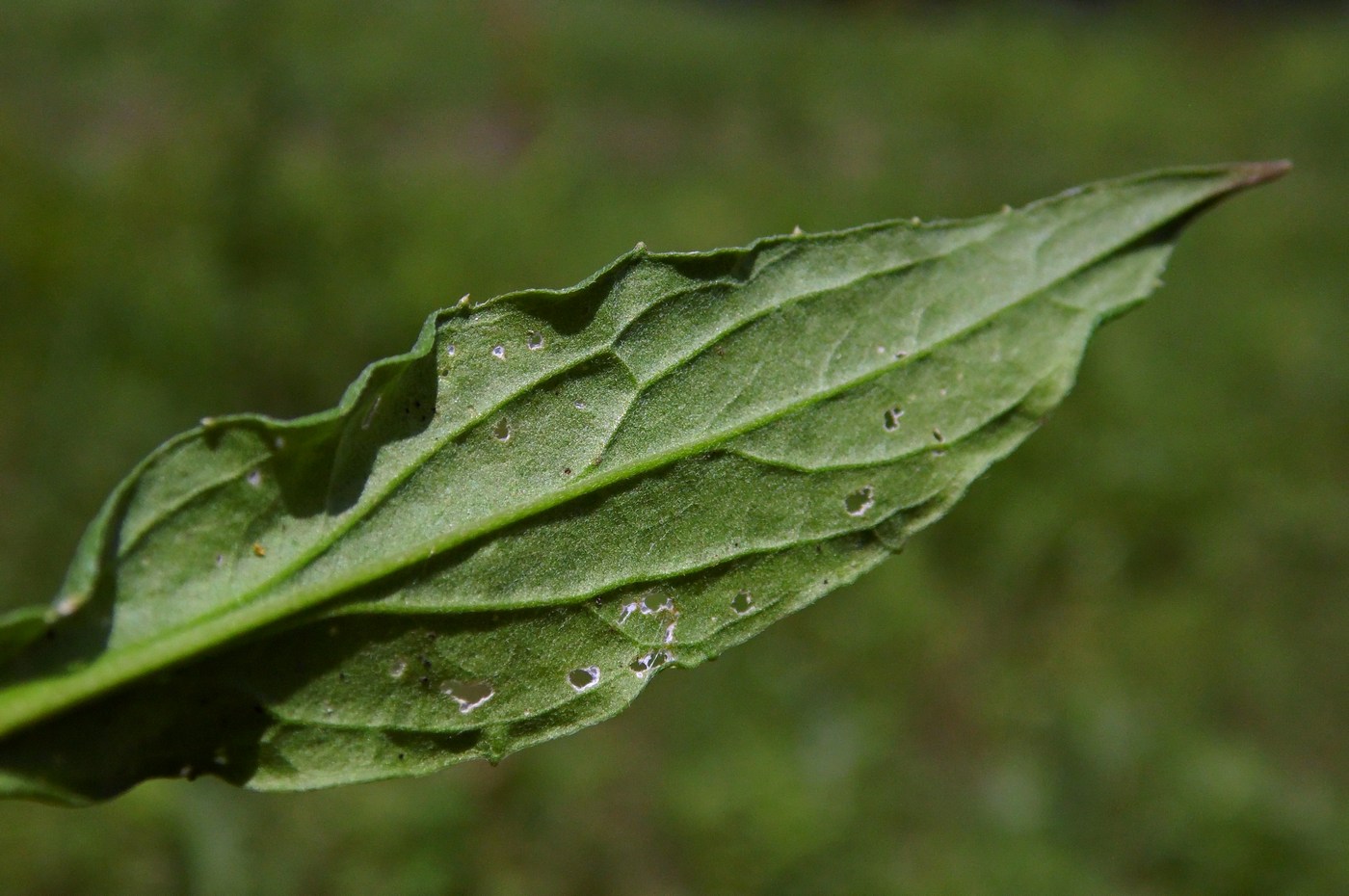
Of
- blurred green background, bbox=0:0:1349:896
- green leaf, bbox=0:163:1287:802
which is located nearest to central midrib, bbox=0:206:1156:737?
green leaf, bbox=0:163:1287:802

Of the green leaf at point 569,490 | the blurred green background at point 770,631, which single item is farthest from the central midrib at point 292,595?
the blurred green background at point 770,631

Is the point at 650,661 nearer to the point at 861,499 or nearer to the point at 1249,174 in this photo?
the point at 861,499

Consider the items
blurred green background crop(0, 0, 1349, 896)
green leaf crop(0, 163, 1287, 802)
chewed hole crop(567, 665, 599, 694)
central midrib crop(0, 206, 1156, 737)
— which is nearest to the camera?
central midrib crop(0, 206, 1156, 737)

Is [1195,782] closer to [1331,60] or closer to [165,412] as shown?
[165,412]

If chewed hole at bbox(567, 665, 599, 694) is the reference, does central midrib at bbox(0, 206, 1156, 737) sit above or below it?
above

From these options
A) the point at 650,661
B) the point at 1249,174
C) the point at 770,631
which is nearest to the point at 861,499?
the point at 650,661

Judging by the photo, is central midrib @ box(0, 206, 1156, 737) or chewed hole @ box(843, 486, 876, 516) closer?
central midrib @ box(0, 206, 1156, 737)

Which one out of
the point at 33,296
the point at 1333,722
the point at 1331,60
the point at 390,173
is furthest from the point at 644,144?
the point at 1331,60

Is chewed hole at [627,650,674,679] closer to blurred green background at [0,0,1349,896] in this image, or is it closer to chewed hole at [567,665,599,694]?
chewed hole at [567,665,599,694]

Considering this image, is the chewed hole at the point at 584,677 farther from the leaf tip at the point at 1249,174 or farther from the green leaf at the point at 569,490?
the leaf tip at the point at 1249,174
